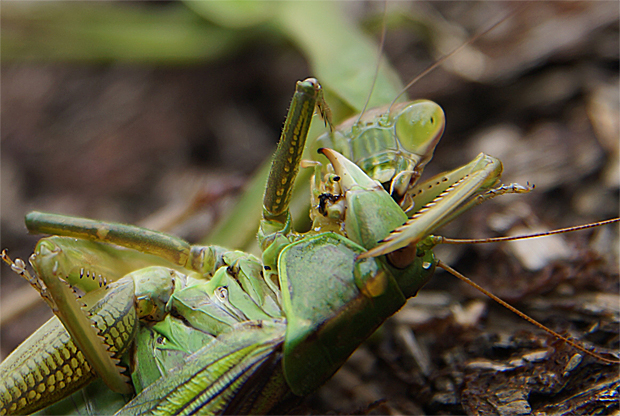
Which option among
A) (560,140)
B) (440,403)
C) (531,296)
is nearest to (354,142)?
(440,403)

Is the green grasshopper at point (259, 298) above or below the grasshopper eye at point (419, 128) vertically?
below

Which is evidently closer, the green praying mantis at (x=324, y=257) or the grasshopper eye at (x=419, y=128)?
the green praying mantis at (x=324, y=257)

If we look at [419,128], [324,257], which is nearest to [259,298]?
[324,257]

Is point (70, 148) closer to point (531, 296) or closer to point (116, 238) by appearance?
point (116, 238)

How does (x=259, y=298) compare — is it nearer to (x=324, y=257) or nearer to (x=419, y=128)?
(x=324, y=257)
